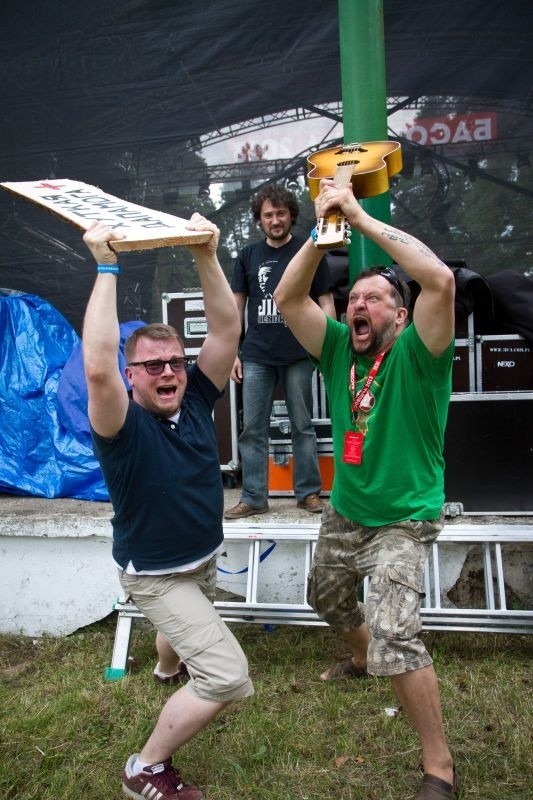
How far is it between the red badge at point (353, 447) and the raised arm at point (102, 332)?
3.10ft

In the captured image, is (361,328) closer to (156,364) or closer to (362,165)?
(362,165)

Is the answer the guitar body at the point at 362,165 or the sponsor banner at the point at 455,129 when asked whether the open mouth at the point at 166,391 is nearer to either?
the guitar body at the point at 362,165

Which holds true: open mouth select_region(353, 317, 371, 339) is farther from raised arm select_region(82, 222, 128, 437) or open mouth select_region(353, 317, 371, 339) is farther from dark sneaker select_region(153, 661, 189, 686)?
dark sneaker select_region(153, 661, 189, 686)

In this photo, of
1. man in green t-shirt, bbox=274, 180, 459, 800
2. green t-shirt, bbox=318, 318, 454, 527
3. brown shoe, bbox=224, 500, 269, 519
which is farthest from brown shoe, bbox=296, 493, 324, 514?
green t-shirt, bbox=318, 318, 454, 527

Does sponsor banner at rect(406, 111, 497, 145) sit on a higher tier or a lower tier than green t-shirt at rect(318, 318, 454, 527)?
higher

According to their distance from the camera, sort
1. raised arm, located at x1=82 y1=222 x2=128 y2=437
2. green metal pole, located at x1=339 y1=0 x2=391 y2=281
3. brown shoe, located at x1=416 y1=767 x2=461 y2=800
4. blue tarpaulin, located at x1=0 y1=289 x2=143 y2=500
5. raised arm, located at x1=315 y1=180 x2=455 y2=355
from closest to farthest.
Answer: raised arm, located at x1=82 y1=222 x2=128 y2=437
brown shoe, located at x1=416 y1=767 x2=461 y2=800
raised arm, located at x1=315 y1=180 x2=455 y2=355
green metal pole, located at x1=339 y1=0 x2=391 y2=281
blue tarpaulin, located at x1=0 y1=289 x2=143 y2=500

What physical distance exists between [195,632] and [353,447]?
0.89m

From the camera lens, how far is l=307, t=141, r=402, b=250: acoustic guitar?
265cm

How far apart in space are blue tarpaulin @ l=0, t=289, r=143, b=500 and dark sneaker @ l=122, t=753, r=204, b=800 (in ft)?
7.74

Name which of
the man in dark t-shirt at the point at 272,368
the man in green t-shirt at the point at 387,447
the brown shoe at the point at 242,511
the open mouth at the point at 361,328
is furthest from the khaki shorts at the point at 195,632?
the man in dark t-shirt at the point at 272,368

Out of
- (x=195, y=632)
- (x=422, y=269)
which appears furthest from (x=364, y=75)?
(x=195, y=632)

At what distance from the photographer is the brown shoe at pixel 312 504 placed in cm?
430

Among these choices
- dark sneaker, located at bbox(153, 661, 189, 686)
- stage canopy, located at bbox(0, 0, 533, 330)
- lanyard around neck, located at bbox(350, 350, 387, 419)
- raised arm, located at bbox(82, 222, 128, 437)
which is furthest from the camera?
stage canopy, located at bbox(0, 0, 533, 330)

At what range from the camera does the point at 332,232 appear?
101 inches
